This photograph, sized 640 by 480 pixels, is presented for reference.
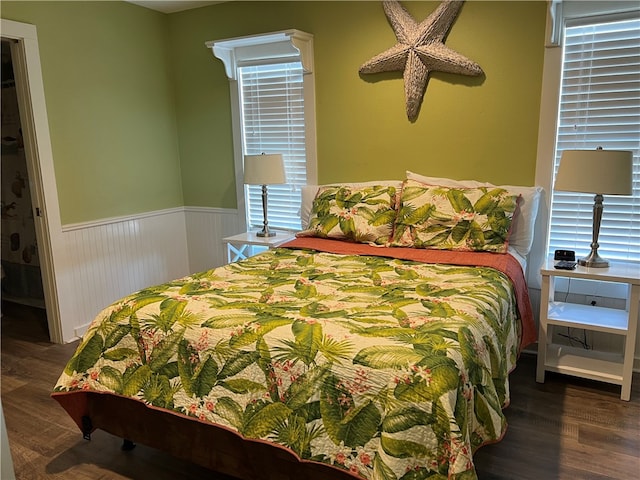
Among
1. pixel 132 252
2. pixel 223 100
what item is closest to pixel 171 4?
pixel 223 100

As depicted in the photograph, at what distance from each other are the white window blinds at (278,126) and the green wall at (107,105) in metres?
0.78

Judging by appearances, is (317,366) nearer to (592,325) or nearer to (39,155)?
(592,325)

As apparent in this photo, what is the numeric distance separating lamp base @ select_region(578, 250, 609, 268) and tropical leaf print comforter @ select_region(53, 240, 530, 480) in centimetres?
62

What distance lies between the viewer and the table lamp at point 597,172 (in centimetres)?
248

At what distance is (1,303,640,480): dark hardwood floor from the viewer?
208cm

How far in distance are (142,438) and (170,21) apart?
3552mm

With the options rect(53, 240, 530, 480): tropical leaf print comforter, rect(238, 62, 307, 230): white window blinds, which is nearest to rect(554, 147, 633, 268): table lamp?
rect(53, 240, 530, 480): tropical leaf print comforter

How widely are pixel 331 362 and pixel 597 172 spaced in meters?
1.84

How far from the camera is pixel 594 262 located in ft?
8.71

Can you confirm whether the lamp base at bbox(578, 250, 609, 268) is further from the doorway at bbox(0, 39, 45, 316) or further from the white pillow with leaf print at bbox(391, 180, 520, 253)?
the doorway at bbox(0, 39, 45, 316)

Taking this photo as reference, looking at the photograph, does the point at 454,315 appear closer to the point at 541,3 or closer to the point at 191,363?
the point at 191,363

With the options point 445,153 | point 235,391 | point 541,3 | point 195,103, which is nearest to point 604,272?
point 445,153

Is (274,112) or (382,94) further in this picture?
(274,112)

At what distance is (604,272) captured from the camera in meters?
2.56
